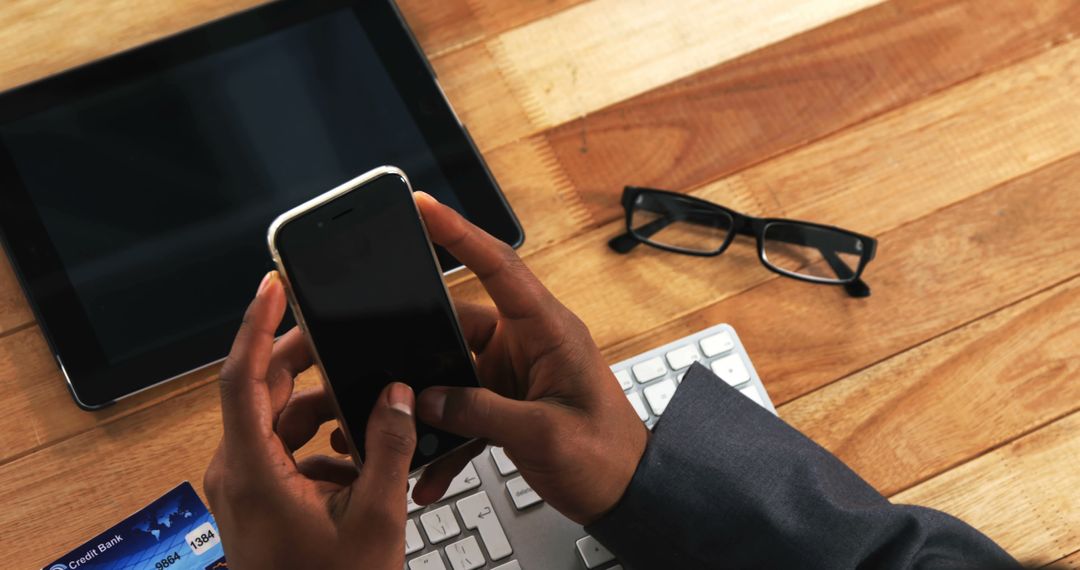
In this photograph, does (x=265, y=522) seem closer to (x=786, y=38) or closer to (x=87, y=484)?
(x=87, y=484)

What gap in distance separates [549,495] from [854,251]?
15.9 inches

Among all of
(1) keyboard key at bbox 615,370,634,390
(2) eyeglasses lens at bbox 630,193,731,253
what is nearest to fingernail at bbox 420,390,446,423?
(1) keyboard key at bbox 615,370,634,390

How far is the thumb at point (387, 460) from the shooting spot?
0.64 metres

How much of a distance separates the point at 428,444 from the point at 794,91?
55 cm

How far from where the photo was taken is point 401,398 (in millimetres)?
686

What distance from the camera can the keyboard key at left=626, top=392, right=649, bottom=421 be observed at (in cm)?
87

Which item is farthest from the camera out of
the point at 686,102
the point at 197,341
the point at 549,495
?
the point at 686,102

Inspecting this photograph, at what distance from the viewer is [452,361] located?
72cm

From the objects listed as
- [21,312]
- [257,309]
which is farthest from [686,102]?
[21,312]

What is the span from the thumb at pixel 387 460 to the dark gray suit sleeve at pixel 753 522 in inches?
7.6

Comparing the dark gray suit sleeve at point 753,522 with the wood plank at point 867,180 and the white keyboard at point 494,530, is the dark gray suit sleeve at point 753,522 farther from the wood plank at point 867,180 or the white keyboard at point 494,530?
the wood plank at point 867,180

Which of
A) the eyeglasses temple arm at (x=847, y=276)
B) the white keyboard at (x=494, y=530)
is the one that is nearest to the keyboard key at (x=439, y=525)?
the white keyboard at (x=494, y=530)

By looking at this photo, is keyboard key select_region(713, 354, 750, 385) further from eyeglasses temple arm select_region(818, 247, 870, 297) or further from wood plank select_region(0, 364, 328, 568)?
wood plank select_region(0, 364, 328, 568)

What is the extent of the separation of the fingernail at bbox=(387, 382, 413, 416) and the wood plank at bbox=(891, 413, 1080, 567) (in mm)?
471
